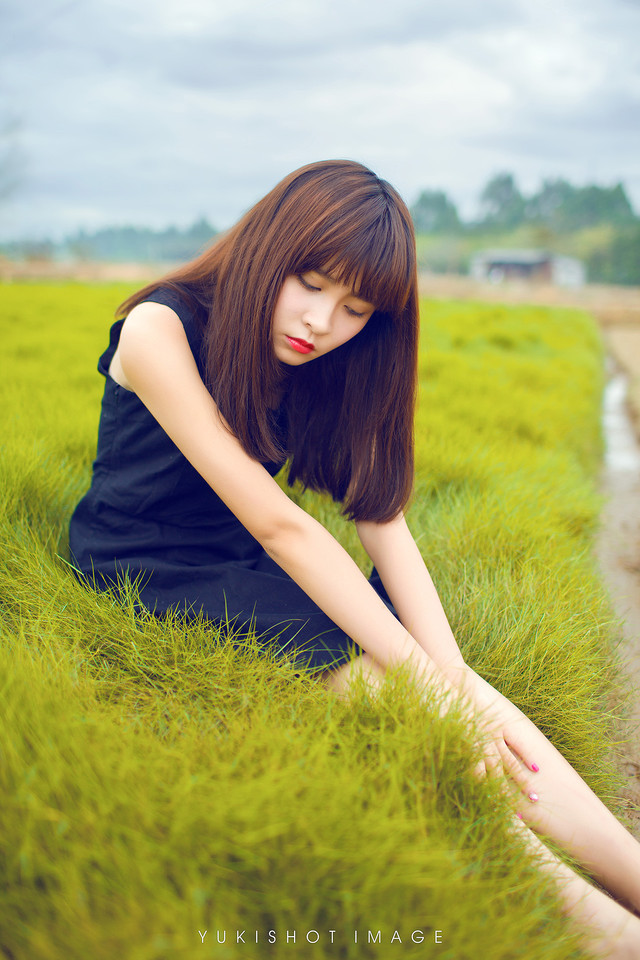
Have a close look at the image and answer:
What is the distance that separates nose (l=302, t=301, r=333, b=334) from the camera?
1.33m

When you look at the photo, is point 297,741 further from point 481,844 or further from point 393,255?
point 393,255

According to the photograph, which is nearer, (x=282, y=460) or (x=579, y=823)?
(x=579, y=823)

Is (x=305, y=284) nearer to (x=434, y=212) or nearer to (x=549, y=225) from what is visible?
(x=549, y=225)

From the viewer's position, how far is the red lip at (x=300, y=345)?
4.54 ft

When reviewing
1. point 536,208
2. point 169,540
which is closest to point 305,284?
point 169,540

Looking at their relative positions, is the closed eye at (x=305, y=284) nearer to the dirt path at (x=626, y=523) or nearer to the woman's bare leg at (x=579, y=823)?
the woman's bare leg at (x=579, y=823)

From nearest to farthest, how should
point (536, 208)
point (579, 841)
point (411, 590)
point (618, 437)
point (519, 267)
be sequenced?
point (579, 841)
point (411, 590)
point (618, 437)
point (519, 267)
point (536, 208)

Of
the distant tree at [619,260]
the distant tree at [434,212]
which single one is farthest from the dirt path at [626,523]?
the distant tree at [434,212]

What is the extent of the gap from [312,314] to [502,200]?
284 feet

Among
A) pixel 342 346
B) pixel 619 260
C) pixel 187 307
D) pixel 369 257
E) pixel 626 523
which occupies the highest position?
pixel 369 257

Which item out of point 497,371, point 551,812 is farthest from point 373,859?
point 497,371

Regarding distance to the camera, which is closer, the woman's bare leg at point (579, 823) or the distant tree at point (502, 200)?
the woman's bare leg at point (579, 823)

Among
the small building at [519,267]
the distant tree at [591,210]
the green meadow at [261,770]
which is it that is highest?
the green meadow at [261,770]

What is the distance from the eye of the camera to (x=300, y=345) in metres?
1.39
